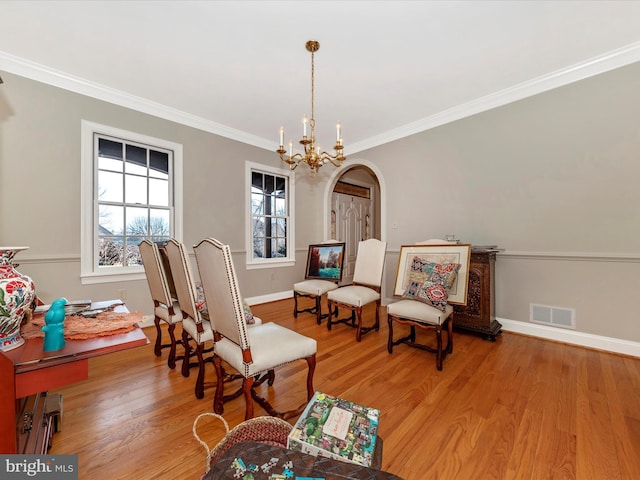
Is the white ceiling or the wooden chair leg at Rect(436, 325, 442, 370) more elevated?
the white ceiling

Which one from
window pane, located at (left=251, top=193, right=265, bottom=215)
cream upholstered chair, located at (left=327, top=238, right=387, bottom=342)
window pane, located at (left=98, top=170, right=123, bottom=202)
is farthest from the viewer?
window pane, located at (left=251, top=193, right=265, bottom=215)

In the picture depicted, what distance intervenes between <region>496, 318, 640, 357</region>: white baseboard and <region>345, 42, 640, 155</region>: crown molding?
2660mm

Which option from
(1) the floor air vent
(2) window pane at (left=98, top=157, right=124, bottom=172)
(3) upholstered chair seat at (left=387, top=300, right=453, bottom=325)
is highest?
(2) window pane at (left=98, top=157, right=124, bottom=172)

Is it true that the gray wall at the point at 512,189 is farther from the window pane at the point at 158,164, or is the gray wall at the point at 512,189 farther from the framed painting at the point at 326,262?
the framed painting at the point at 326,262

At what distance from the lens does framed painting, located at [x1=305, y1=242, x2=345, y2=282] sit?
3.82 meters

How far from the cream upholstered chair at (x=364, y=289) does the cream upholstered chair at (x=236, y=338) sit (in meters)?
1.36

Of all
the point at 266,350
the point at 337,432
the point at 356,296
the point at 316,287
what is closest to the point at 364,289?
the point at 356,296

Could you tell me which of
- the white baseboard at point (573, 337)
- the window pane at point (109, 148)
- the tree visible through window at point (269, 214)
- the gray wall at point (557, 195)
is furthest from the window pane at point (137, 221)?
the white baseboard at point (573, 337)

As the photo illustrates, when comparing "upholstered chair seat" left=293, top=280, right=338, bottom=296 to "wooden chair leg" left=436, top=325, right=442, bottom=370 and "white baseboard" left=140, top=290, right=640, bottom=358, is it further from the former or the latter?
"white baseboard" left=140, top=290, right=640, bottom=358

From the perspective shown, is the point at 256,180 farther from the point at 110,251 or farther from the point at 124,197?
the point at 110,251

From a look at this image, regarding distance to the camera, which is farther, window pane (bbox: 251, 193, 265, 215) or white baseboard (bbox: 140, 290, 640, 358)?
window pane (bbox: 251, 193, 265, 215)

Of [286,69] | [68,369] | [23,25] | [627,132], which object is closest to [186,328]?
[68,369]

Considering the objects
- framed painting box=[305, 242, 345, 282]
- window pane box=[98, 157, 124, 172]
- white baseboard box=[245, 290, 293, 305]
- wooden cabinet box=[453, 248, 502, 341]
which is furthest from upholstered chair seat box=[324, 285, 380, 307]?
window pane box=[98, 157, 124, 172]

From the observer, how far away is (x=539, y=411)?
1689mm
